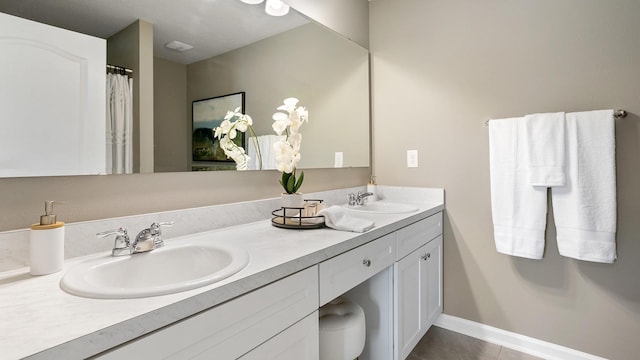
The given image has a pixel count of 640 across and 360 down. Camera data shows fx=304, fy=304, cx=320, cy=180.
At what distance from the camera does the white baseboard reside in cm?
161

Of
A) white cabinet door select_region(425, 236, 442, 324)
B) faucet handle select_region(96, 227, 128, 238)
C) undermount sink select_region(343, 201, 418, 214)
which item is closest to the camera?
faucet handle select_region(96, 227, 128, 238)

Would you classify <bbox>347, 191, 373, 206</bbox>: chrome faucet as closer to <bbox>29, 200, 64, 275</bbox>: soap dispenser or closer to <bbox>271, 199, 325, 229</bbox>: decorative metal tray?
<bbox>271, 199, 325, 229</bbox>: decorative metal tray

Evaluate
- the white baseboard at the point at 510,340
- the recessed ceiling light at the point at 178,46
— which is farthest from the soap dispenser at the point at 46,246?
the white baseboard at the point at 510,340

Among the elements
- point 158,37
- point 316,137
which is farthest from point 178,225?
point 316,137

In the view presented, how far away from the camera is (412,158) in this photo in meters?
2.10

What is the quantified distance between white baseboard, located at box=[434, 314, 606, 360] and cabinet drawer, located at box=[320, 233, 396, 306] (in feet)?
3.15

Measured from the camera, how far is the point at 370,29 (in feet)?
7.54

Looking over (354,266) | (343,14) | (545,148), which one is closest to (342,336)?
(354,266)

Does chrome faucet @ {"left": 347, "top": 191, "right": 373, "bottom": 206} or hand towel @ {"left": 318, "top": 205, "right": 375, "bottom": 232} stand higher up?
chrome faucet @ {"left": 347, "top": 191, "right": 373, "bottom": 206}

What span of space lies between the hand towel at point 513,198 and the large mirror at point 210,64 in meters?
0.91

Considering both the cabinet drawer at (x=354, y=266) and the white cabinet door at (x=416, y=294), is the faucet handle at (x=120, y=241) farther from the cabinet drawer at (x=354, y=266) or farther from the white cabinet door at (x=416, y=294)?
the white cabinet door at (x=416, y=294)

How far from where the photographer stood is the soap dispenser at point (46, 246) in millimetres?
751

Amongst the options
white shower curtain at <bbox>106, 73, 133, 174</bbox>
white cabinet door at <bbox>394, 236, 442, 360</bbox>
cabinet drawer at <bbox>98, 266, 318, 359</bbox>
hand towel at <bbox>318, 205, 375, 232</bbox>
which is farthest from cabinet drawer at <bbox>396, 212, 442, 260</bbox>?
white shower curtain at <bbox>106, 73, 133, 174</bbox>

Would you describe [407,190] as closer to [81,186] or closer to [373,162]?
[373,162]
